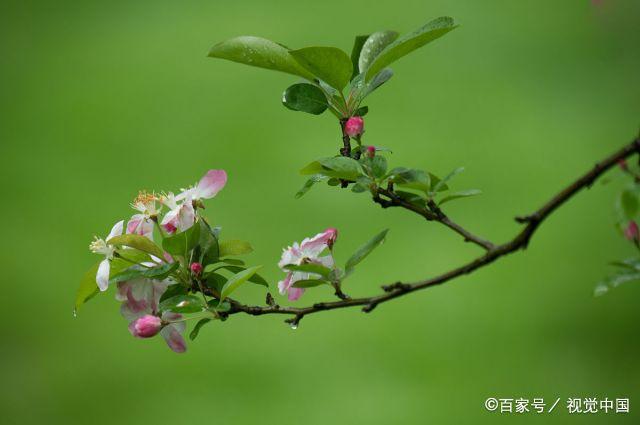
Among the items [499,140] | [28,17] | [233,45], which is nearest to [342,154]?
[233,45]

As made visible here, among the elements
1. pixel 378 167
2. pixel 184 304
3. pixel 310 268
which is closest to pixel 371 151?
pixel 378 167

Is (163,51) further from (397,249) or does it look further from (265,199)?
(397,249)

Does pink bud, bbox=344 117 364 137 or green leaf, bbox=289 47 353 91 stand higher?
green leaf, bbox=289 47 353 91

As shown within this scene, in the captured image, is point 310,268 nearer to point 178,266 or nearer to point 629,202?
point 178,266

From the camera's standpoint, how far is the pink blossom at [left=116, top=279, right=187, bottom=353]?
803 millimetres

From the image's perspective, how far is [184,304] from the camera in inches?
29.5

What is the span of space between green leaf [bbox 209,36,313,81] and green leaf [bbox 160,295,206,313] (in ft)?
0.74

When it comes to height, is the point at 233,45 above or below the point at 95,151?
below

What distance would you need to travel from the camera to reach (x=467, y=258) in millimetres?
2881

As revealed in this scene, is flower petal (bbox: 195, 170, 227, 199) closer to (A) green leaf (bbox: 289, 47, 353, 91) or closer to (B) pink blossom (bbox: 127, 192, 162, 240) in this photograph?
(B) pink blossom (bbox: 127, 192, 162, 240)

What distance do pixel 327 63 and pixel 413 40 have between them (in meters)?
0.08

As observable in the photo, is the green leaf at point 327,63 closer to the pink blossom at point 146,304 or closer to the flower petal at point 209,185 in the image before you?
the flower petal at point 209,185

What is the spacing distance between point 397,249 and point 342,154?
221 cm

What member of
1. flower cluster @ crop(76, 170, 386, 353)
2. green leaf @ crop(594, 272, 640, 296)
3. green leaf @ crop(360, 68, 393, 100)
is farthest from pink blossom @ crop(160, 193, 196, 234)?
green leaf @ crop(594, 272, 640, 296)
